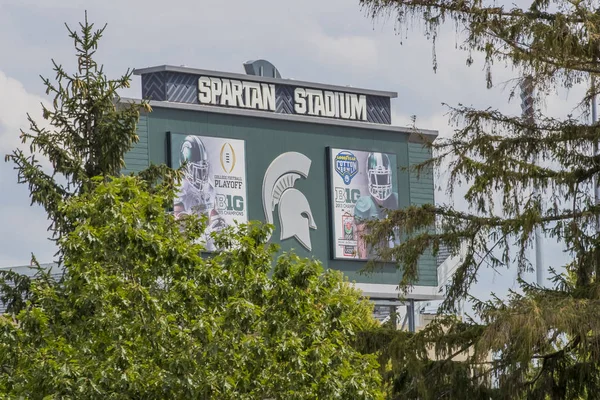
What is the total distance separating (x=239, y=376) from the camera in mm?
16422

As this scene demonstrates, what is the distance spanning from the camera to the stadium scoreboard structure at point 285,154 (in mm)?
52625

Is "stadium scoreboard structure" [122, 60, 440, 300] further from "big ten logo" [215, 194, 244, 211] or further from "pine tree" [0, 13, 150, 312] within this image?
"pine tree" [0, 13, 150, 312]

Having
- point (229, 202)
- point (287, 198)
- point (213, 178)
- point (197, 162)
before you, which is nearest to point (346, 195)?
point (287, 198)

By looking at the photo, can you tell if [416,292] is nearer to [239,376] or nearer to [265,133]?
[265,133]

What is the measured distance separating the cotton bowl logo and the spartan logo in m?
1.97

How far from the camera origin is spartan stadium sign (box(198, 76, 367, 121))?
54.0 meters

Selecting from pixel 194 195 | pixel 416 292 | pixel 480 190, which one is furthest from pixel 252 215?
pixel 480 190

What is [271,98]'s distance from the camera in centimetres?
5584

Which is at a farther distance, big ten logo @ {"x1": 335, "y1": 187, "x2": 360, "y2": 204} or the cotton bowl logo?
the cotton bowl logo

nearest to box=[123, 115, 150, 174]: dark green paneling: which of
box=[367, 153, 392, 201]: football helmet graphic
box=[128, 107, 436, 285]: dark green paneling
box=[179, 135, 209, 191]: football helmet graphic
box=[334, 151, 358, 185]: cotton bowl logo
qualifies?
box=[128, 107, 436, 285]: dark green paneling

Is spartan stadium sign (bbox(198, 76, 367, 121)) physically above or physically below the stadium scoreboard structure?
above

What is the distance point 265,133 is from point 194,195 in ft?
14.7

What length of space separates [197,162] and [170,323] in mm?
36526

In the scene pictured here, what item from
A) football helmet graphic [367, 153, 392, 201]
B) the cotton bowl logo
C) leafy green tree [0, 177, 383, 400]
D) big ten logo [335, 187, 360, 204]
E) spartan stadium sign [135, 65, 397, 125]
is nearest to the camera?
leafy green tree [0, 177, 383, 400]
